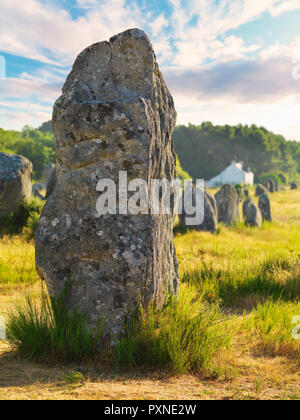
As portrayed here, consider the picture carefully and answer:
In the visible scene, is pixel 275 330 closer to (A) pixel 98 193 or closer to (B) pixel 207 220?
(A) pixel 98 193

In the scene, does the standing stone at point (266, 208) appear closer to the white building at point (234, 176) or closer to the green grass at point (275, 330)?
the green grass at point (275, 330)

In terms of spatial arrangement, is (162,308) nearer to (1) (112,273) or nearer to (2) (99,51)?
(1) (112,273)

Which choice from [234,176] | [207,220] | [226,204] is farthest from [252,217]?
[234,176]

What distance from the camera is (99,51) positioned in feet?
14.1

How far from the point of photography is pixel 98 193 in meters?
3.86


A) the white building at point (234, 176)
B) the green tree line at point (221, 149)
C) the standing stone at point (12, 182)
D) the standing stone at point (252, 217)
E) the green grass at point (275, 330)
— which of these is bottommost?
the green grass at point (275, 330)

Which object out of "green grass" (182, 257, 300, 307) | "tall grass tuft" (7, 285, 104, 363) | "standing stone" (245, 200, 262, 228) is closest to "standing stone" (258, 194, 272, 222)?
"standing stone" (245, 200, 262, 228)

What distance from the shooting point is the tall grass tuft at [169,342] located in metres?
3.44

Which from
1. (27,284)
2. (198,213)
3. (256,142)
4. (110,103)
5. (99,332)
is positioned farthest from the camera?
(256,142)

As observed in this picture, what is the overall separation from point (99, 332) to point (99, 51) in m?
2.93

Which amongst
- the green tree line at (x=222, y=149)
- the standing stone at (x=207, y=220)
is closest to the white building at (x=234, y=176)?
the green tree line at (x=222, y=149)

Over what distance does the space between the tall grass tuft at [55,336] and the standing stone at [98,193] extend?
0.43 feet

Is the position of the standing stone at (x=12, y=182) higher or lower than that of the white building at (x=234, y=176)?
lower
